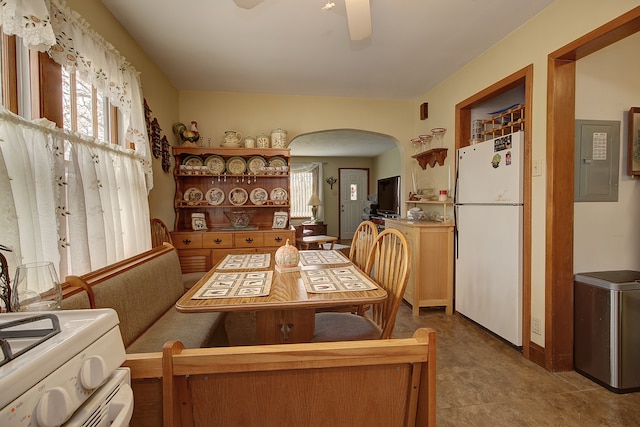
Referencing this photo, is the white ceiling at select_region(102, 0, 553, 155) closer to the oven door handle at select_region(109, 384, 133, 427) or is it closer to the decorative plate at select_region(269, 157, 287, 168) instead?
the decorative plate at select_region(269, 157, 287, 168)

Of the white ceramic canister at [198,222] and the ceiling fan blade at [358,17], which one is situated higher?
the ceiling fan blade at [358,17]

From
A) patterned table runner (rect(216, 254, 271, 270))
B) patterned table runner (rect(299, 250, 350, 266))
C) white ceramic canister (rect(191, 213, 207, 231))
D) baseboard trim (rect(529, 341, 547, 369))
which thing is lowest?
baseboard trim (rect(529, 341, 547, 369))

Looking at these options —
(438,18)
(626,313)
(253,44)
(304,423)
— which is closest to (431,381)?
(304,423)

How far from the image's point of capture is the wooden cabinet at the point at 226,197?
3139mm

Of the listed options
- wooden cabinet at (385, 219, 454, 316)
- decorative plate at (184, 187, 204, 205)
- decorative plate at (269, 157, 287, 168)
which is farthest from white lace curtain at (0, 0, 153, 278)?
wooden cabinet at (385, 219, 454, 316)

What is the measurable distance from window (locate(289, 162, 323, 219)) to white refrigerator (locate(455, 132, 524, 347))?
537 centimetres

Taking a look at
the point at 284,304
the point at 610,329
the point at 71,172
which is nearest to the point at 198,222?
the point at 71,172

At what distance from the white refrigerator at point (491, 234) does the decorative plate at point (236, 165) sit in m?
2.39

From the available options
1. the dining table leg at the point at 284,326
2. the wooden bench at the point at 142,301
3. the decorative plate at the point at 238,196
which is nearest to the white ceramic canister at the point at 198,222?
the decorative plate at the point at 238,196

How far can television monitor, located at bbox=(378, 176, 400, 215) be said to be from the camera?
19.5ft

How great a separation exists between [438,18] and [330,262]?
74.6 inches

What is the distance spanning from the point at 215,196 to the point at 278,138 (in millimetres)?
1023

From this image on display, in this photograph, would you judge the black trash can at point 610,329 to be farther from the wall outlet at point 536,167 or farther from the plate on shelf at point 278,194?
the plate on shelf at point 278,194

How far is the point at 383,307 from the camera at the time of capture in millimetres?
1629
